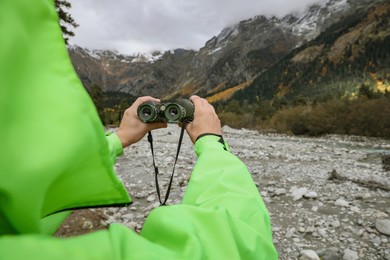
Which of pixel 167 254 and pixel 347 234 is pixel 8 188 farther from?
pixel 347 234

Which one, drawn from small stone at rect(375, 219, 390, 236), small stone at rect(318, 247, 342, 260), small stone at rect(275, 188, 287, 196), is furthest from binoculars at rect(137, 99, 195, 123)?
small stone at rect(275, 188, 287, 196)

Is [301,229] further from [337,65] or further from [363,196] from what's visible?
[337,65]

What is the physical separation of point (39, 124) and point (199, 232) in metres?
0.48

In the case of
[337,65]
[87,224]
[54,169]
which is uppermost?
[337,65]

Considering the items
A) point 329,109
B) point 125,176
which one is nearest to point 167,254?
point 125,176

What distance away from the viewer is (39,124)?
0.61m

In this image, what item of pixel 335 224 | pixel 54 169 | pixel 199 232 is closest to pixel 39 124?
pixel 54 169

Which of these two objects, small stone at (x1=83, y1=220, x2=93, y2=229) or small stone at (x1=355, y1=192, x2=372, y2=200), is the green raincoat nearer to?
small stone at (x1=83, y1=220, x2=93, y2=229)

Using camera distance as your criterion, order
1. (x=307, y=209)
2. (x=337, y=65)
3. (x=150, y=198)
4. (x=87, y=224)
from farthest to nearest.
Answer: (x=337, y=65), (x=150, y=198), (x=307, y=209), (x=87, y=224)

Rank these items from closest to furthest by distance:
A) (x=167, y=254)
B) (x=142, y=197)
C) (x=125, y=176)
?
(x=167, y=254) → (x=142, y=197) → (x=125, y=176)

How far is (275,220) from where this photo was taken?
170 inches

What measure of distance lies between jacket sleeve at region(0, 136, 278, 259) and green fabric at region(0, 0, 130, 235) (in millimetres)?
93

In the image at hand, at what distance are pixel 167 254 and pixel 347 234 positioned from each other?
3845 millimetres

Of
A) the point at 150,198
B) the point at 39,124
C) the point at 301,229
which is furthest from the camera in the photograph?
the point at 150,198
